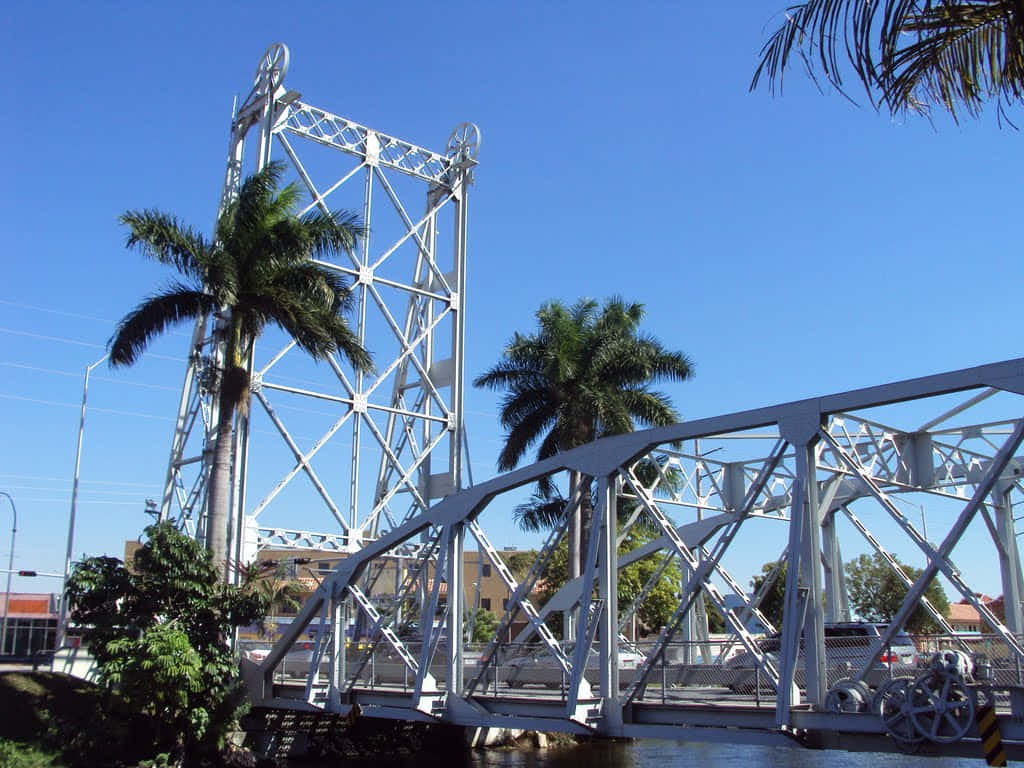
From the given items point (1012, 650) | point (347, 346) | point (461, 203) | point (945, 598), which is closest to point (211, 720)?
point (347, 346)

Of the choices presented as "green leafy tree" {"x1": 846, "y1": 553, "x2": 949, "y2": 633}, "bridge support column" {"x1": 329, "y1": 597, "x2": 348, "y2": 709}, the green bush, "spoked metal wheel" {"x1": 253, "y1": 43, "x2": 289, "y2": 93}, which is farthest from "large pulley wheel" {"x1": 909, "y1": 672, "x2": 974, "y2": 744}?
"green leafy tree" {"x1": 846, "y1": 553, "x2": 949, "y2": 633}

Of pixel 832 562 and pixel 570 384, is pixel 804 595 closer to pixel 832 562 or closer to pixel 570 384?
pixel 832 562

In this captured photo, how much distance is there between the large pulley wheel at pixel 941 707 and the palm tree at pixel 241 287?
62.7 feet

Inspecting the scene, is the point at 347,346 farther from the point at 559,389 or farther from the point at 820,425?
the point at 820,425

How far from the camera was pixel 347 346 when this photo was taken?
3183cm

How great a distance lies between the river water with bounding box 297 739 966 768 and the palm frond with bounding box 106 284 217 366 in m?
13.0

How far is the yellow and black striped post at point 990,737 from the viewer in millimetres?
15570

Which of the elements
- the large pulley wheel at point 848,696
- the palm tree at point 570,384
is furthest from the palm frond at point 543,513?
the large pulley wheel at point 848,696

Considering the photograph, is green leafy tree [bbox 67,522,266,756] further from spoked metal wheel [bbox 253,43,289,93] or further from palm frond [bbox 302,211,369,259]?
spoked metal wheel [bbox 253,43,289,93]

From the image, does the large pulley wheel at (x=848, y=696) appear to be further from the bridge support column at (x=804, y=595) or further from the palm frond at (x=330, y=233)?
the palm frond at (x=330, y=233)

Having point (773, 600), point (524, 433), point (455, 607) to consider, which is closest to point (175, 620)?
point (455, 607)

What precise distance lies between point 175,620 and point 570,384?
1717 centimetres

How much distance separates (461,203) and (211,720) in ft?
80.7

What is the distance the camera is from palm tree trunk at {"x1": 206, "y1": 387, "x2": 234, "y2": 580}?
1166 inches
